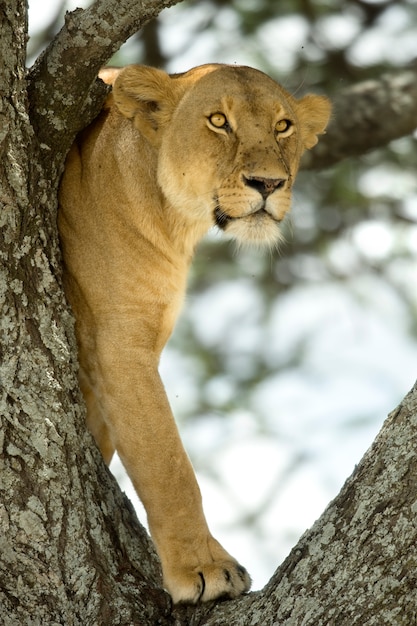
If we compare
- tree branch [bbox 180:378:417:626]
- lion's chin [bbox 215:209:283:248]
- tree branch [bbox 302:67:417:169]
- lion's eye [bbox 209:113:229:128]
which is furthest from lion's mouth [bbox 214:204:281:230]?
tree branch [bbox 302:67:417:169]

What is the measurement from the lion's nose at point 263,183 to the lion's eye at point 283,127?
368mm

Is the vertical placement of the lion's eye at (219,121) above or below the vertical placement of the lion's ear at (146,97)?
below

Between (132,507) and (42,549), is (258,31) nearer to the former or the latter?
(132,507)

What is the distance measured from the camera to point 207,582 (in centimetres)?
391

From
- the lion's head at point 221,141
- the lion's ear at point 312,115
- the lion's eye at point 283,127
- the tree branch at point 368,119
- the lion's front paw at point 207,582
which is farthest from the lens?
the tree branch at point 368,119

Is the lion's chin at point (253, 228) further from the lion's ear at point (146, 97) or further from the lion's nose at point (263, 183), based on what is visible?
the lion's ear at point (146, 97)

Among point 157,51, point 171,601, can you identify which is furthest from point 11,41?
point 157,51

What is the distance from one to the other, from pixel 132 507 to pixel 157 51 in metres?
3.80

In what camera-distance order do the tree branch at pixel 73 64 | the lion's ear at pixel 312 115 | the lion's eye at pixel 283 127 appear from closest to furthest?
the tree branch at pixel 73 64
the lion's eye at pixel 283 127
the lion's ear at pixel 312 115

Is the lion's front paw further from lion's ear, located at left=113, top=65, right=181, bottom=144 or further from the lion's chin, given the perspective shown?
lion's ear, located at left=113, top=65, right=181, bottom=144

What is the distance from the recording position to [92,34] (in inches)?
148

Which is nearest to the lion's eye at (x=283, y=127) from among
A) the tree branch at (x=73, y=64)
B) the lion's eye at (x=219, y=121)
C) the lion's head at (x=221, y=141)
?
the lion's head at (x=221, y=141)

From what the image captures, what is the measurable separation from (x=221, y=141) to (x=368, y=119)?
2337 mm

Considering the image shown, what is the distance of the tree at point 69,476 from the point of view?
3107mm
